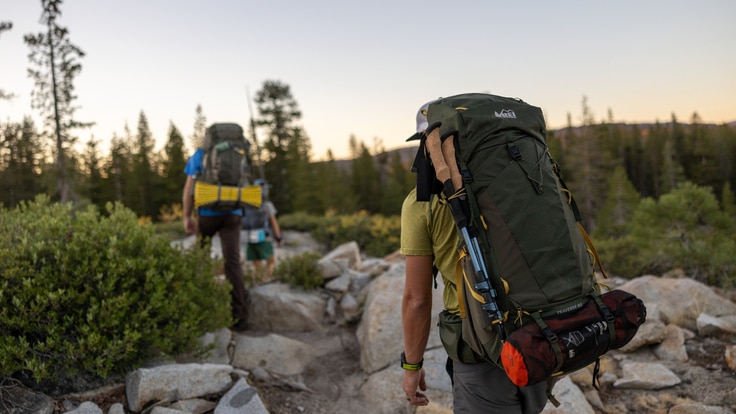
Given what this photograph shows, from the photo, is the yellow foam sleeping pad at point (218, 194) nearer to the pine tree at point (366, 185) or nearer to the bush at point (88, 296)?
the bush at point (88, 296)

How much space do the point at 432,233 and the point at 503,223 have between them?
1.21 ft

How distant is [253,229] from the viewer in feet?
25.8

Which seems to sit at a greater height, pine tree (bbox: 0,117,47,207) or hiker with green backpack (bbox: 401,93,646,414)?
pine tree (bbox: 0,117,47,207)

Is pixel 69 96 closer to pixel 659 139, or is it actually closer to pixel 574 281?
pixel 574 281

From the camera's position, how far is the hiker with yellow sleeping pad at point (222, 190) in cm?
513

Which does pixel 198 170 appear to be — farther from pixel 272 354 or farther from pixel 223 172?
pixel 272 354

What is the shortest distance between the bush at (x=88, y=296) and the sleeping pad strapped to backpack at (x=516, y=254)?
273 centimetres

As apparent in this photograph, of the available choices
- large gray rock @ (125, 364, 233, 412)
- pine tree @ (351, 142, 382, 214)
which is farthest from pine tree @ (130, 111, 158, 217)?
large gray rock @ (125, 364, 233, 412)

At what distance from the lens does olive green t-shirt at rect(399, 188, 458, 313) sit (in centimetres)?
196

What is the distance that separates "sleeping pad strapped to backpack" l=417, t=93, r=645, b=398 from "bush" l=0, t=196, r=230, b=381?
8.94 ft

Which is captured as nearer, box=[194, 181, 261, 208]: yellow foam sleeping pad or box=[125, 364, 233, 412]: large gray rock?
box=[125, 364, 233, 412]: large gray rock

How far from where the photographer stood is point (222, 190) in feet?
16.8

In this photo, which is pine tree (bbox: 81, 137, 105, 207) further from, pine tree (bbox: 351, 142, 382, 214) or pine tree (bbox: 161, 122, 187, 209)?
pine tree (bbox: 351, 142, 382, 214)

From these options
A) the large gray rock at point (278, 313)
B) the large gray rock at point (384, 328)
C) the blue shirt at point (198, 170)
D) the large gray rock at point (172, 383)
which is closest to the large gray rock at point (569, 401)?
the large gray rock at point (384, 328)
